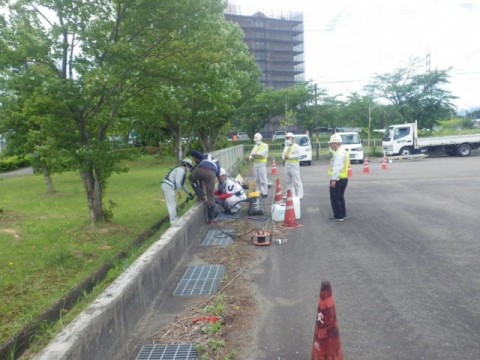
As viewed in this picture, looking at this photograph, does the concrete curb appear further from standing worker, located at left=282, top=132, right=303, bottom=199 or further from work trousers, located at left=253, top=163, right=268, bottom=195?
work trousers, located at left=253, top=163, right=268, bottom=195

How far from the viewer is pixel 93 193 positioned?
9.65 meters

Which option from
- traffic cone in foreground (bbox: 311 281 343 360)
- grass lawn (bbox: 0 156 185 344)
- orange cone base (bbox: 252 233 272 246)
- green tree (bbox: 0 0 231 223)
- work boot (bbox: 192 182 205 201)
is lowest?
grass lawn (bbox: 0 156 185 344)

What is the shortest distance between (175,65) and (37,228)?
5088 mm

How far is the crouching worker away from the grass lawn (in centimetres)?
199

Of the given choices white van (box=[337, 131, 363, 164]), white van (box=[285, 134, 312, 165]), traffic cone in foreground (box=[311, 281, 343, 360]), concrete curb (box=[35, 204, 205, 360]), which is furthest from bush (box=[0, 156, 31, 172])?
traffic cone in foreground (box=[311, 281, 343, 360])

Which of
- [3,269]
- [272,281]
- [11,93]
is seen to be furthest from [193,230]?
[11,93]

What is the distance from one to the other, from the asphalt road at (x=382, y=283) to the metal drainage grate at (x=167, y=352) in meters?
0.52

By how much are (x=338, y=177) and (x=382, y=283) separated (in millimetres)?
3777

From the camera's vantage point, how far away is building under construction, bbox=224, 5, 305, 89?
8844 centimetres

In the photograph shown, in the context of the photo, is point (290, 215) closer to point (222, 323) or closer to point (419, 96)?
point (222, 323)

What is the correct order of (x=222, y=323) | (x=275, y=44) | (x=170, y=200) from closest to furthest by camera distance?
(x=222, y=323) < (x=170, y=200) < (x=275, y=44)

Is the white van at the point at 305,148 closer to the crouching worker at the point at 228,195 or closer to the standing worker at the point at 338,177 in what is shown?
the crouching worker at the point at 228,195

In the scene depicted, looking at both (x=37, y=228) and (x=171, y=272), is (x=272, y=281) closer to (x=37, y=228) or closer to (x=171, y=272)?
(x=171, y=272)

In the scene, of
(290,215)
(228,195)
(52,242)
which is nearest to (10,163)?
(52,242)
